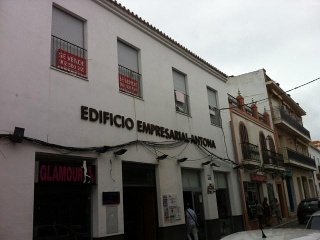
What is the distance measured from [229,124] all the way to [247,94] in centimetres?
1086

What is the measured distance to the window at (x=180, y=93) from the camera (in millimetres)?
13728

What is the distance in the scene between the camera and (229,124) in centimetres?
1741

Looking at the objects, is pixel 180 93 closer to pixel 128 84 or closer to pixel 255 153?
pixel 128 84

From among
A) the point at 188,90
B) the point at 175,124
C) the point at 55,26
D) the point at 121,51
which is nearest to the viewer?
the point at 55,26

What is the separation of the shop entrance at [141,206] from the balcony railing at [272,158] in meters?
11.4

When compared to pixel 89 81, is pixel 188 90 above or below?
above

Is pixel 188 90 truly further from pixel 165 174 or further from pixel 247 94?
pixel 247 94

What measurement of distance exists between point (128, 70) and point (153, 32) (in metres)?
2.30

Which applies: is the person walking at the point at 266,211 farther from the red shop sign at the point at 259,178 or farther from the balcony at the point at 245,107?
the balcony at the point at 245,107

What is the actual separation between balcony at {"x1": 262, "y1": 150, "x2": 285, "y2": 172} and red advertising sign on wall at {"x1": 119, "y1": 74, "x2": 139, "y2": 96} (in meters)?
11.8

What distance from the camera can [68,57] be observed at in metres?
9.41

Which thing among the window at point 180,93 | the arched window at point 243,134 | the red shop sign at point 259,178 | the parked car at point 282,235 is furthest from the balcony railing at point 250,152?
the parked car at point 282,235

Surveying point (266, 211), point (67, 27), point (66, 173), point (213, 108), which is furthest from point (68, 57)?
point (266, 211)

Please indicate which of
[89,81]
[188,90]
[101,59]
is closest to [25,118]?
[89,81]
